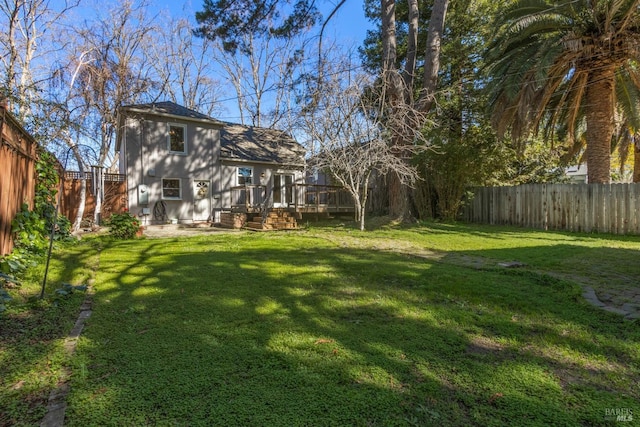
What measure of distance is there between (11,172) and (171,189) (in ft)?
34.1

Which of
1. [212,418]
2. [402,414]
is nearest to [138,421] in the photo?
[212,418]

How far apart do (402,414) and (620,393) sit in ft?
4.63

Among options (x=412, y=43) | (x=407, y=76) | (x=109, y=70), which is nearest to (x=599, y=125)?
(x=407, y=76)

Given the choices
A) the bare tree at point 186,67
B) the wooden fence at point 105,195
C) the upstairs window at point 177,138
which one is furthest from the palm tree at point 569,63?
the bare tree at point 186,67

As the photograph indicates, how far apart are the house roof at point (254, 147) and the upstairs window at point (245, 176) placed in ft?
1.89

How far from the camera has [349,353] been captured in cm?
258

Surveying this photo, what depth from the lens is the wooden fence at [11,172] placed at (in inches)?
182

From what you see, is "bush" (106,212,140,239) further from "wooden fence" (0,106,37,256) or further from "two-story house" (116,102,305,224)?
"two-story house" (116,102,305,224)

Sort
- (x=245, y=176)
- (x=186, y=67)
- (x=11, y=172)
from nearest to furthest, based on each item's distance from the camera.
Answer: (x=11, y=172) < (x=245, y=176) < (x=186, y=67)

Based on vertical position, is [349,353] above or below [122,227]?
below

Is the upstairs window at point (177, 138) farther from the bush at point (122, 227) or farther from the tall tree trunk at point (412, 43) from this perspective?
the tall tree trunk at point (412, 43)

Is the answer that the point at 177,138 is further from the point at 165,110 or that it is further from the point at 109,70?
the point at 109,70

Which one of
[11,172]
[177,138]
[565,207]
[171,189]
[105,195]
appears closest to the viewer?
[11,172]

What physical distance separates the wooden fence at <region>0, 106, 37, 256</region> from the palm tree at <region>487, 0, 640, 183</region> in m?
11.6
